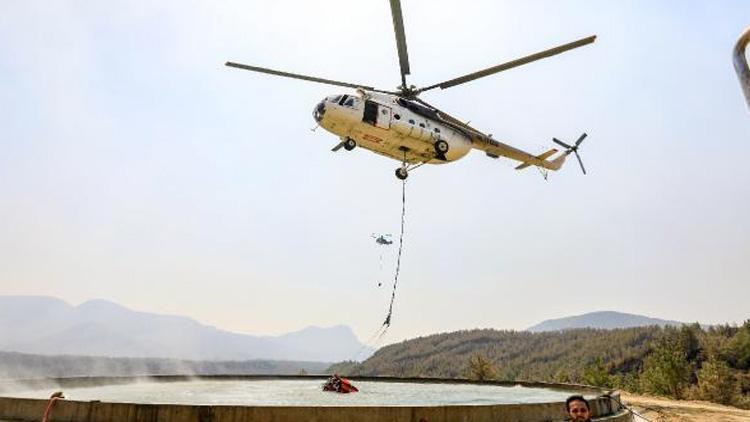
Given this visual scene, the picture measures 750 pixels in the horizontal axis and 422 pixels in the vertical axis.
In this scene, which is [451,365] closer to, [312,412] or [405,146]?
[405,146]

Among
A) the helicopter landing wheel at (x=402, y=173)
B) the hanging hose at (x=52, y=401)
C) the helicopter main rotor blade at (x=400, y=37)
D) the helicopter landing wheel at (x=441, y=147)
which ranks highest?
the helicopter main rotor blade at (x=400, y=37)

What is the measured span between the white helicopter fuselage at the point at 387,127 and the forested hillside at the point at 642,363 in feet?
126

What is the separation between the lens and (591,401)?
35.9 feet

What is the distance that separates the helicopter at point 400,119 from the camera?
844 inches

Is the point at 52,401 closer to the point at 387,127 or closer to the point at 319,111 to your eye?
the point at 319,111

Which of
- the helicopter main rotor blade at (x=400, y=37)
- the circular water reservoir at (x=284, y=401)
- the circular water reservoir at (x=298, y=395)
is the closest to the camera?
the circular water reservoir at (x=284, y=401)

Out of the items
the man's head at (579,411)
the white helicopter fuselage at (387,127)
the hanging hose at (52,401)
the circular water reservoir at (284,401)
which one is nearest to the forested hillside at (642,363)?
the white helicopter fuselage at (387,127)

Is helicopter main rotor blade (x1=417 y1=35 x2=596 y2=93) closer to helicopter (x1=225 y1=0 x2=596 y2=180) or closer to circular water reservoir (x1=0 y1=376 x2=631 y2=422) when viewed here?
helicopter (x1=225 y1=0 x2=596 y2=180)

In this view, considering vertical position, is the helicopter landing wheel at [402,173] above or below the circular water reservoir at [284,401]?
above

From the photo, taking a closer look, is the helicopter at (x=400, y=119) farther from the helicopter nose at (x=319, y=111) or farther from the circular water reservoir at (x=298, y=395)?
the circular water reservoir at (x=298, y=395)

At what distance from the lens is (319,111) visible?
881 inches

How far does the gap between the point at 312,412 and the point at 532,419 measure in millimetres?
4128

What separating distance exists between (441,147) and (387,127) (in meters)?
2.97

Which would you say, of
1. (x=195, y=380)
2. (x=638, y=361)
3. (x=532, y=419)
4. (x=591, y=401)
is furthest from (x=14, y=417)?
(x=638, y=361)
